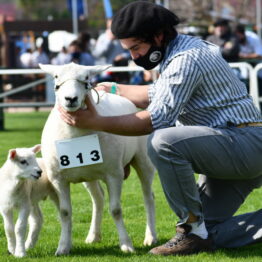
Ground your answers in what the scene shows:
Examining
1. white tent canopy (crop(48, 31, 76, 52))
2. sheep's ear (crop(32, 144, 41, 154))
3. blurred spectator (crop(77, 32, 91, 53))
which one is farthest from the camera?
white tent canopy (crop(48, 31, 76, 52))

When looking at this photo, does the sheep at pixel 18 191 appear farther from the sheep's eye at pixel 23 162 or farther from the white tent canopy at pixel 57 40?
the white tent canopy at pixel 57 40

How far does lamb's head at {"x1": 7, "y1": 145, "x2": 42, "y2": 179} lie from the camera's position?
5.38 meters

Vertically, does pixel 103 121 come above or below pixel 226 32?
above

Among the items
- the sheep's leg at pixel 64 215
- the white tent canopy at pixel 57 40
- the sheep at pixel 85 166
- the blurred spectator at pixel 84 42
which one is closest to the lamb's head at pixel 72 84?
the sheep at pixel 85 166

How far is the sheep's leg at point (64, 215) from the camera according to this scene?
5530 millimetres

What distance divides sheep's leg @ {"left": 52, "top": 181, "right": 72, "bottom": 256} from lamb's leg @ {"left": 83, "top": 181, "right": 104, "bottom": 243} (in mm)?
437

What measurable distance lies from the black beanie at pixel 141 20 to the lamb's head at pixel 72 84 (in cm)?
34

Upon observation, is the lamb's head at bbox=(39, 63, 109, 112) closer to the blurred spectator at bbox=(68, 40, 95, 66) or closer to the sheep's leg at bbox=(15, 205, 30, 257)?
the sheep's leg at bbox=(15, 205, 30, 257)

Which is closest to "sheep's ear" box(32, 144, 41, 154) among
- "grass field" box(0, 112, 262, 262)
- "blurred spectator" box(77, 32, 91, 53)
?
"grass field" box(0, 112, 262, 262)

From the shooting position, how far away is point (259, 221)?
218 inches

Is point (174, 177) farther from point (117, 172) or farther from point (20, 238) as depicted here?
point (20, 238)

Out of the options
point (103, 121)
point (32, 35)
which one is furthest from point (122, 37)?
point (32, 35)

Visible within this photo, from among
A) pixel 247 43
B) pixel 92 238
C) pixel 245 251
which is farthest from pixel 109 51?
pixel 245 251

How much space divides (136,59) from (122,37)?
0.64ft
